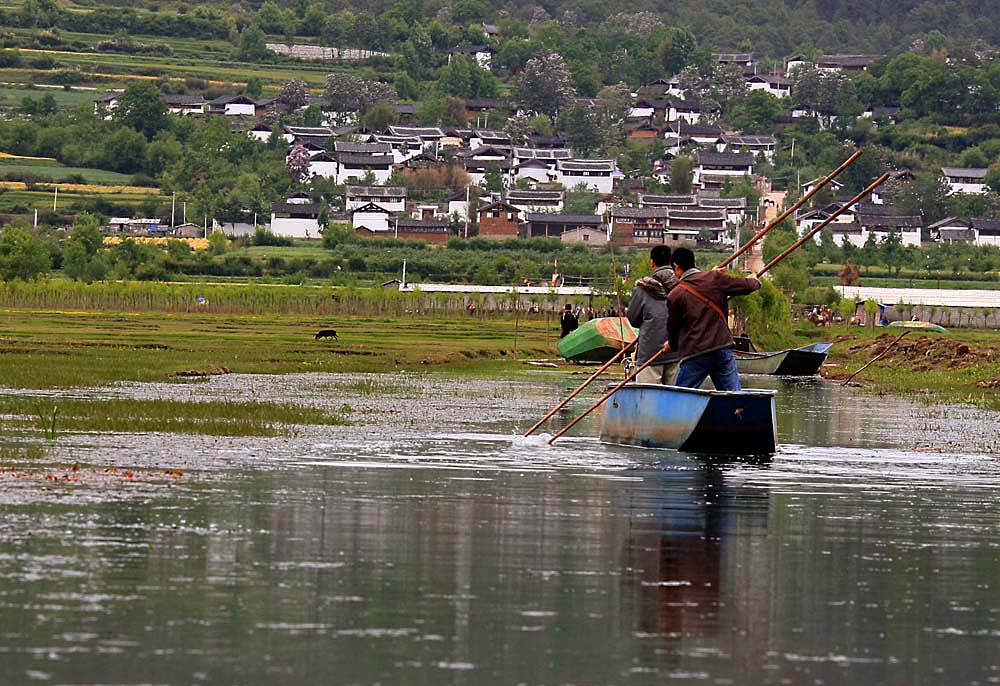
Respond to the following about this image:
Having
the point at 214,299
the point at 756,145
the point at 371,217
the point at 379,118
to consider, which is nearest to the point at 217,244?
the point at 371,217

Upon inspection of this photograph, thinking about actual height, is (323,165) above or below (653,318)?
above

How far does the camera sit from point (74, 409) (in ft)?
69.3

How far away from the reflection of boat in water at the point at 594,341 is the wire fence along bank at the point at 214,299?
27742mm

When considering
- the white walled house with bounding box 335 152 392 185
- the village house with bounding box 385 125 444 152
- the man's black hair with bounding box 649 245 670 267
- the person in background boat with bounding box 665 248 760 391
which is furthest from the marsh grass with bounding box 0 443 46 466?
the village house with bounding box 385 125 444 152

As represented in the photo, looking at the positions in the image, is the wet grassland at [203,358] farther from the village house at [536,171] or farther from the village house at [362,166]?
the village house at [536,171]

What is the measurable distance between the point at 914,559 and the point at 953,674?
3381 millimetres

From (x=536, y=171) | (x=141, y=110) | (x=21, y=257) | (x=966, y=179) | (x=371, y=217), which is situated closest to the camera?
(x=21, y=257)

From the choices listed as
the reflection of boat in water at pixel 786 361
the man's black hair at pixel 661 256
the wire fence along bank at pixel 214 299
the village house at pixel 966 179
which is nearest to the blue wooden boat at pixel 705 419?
the man's black hair at pixel 661 256

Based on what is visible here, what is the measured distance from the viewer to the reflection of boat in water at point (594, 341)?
41.2 meters

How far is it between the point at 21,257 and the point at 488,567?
73.8m

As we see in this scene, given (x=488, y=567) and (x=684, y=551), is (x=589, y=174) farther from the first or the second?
(x=488, y=567)

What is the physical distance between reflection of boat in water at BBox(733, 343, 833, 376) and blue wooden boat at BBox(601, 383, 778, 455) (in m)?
22.7

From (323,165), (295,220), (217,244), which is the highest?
(323,165)

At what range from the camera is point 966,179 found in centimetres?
16475
